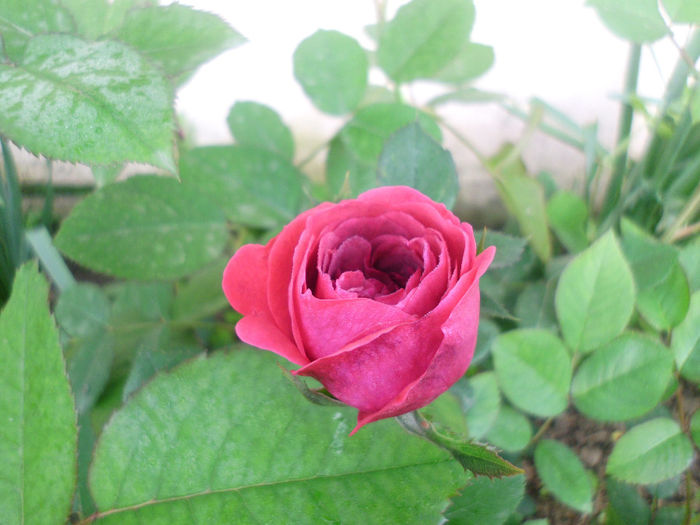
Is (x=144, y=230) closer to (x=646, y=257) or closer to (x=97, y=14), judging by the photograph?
(x=97, y=14)

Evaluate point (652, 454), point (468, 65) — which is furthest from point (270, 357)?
point (468, 65)

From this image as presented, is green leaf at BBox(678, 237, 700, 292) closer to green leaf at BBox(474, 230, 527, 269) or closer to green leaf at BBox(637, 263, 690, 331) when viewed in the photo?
green leaf at BBox(637, 263, 690, 331)

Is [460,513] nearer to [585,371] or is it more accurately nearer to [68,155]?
[585,371]

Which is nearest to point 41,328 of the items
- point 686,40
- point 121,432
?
point 121,432

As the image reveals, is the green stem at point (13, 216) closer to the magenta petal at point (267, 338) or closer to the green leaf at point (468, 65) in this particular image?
the magenta petal at point (267, 338)

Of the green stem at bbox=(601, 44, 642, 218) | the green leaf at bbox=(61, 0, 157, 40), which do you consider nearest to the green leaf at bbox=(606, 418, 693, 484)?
the green stem at bbox=(601, 44, 642, 218)

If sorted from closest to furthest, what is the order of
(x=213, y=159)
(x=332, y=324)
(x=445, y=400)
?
1. (x=332, y=324)
2. (x=445, y=400)
3. (x=213, y=159)

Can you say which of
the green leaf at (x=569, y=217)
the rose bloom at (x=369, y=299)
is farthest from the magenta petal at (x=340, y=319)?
the green leaf at (x=569, y=217)
